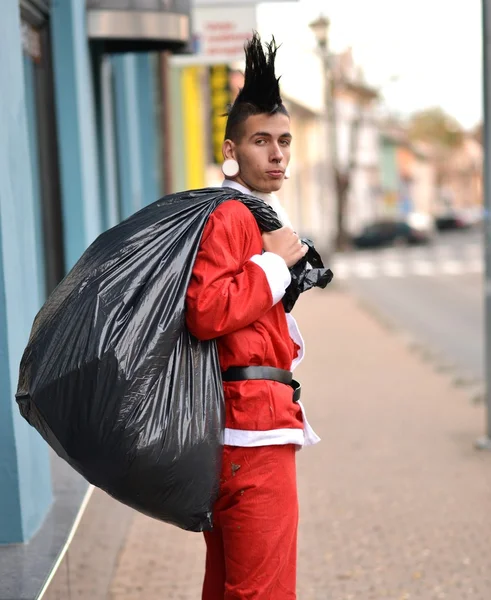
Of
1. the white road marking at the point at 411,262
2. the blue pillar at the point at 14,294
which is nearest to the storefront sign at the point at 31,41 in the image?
the blue pillar at the point at 14,294

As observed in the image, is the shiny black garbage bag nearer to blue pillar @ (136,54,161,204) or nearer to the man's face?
the man's face

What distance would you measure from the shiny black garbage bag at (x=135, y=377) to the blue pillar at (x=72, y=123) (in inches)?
140

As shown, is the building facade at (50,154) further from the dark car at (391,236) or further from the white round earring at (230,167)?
the dark car at (391,236)

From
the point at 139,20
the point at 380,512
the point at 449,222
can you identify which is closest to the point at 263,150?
the point at 380,512

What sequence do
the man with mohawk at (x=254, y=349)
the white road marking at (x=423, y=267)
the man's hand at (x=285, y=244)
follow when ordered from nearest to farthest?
the man with mohawk at (x=254, y=349) → the man's hand at (x=285, y=244) → the white road marking at (x=423, y=267)

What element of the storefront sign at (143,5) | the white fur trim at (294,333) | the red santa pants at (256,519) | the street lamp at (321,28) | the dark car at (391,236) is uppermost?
the street lamp at (321,28)

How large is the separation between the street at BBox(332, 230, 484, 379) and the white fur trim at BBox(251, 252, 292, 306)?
348 inches

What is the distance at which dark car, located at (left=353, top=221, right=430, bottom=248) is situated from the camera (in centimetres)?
4947

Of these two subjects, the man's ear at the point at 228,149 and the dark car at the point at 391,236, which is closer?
the man's ear at the point at 228,149

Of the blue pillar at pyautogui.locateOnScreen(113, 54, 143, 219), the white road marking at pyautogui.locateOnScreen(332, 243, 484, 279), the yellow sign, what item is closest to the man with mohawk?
the blue pillar at pyautogui.locateOnScreen(113, 54, 143, 219)

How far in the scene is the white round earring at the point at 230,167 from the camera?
298 centimetres

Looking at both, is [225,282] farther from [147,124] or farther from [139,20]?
[147,124]

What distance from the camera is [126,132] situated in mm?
9617

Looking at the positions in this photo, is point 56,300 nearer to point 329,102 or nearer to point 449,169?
point 329,102
